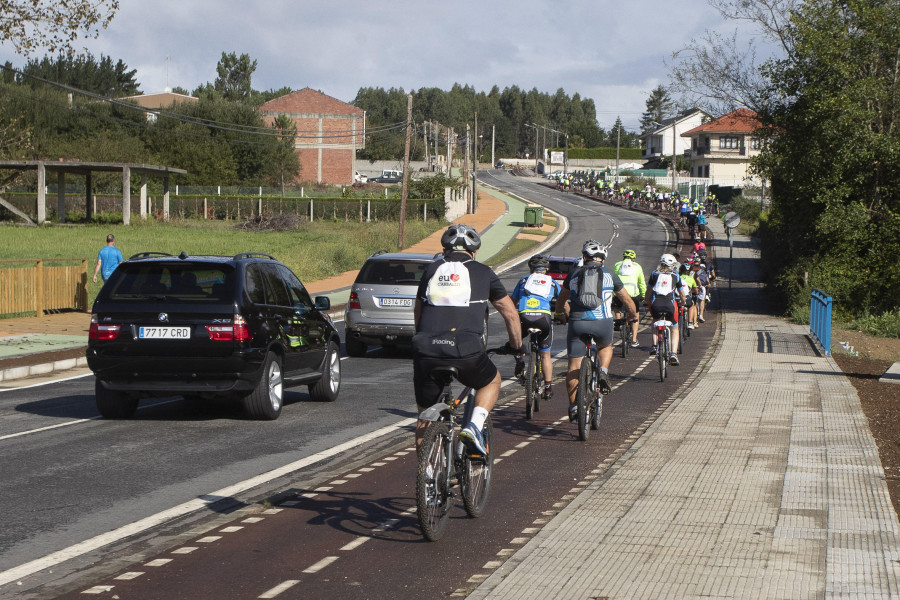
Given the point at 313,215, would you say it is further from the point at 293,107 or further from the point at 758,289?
the point at 293,107

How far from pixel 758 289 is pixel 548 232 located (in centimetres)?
2480

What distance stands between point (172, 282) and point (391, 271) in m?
6.96

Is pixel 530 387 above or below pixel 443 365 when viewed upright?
below

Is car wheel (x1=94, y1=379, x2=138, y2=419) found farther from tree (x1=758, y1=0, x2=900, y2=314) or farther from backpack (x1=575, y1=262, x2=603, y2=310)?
tree (x1=758, y1=0, x2=900, y2=314)

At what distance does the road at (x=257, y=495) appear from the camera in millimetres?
5441

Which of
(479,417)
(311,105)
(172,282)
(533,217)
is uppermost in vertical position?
(311,105)

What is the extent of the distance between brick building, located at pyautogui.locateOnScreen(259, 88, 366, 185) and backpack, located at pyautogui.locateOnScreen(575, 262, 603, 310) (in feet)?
305

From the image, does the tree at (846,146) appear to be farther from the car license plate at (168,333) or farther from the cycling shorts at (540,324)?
the car license plate at (168,333)

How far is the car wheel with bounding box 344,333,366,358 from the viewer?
57.5ft

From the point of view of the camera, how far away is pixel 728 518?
21.7 ft

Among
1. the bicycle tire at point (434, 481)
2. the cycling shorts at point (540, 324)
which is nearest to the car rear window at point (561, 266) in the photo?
the cycling shorts at point (540, 324)

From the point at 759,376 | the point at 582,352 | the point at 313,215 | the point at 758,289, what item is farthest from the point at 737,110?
the point at 313,215

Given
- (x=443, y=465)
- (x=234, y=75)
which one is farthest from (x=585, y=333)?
(x=234, y=75)

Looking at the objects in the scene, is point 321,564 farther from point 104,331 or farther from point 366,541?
point 104,331
